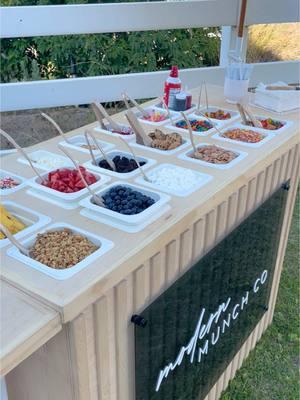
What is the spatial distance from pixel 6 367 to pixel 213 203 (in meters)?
0.66

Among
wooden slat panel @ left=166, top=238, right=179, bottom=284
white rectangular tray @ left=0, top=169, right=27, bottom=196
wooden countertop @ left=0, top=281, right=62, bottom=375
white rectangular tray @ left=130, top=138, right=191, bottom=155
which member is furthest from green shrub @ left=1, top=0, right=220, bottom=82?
wooden countertop @ left=0, top=281, right=62, bottom=375

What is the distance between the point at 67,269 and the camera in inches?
34.0

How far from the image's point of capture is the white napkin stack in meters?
1.78

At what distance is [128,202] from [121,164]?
247 millimetres

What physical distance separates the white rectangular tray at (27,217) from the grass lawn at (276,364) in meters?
1.23

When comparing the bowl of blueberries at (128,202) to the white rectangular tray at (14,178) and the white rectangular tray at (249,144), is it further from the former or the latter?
the white rectangular tray at (249,144)

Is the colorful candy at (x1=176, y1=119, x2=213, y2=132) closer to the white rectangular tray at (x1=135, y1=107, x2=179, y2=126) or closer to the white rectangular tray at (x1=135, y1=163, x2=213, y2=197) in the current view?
the white rectangular tray at (x1=135, y1=107, x2=179, y2=126)

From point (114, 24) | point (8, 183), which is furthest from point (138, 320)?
point (114, 24)

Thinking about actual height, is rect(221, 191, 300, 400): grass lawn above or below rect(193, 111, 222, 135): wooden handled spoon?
below

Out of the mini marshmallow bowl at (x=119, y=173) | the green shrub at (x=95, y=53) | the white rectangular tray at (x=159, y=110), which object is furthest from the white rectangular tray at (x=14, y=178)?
the green shrub at (x=95, y=53)

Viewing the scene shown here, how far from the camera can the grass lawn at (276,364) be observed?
190 cm

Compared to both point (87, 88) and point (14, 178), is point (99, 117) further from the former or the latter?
point (87, 88)

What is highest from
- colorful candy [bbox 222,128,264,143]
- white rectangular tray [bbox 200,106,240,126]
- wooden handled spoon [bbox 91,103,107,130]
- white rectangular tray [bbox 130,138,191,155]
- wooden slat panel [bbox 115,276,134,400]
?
wooden handled spoon [bbox 91,103,107,130]

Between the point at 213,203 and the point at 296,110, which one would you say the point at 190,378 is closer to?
the point at 213,203
